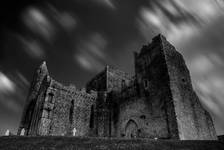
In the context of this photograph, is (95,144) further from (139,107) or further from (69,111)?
(69,111)

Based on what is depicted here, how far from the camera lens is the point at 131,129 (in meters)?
25.6

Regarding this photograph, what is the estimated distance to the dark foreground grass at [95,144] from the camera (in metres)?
12.3

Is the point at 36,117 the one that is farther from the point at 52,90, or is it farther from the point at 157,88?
the point at 157,88

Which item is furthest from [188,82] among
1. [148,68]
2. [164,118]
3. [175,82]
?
[164,118]

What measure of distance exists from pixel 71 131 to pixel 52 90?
607 cm

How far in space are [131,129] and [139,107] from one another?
2.97 meters

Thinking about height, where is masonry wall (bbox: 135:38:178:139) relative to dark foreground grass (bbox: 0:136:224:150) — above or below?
above

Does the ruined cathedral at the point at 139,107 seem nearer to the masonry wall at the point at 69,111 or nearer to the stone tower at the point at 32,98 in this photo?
the masonry wall at the point at 69,111

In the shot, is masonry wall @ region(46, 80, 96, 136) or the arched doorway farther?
masonry wall @ region(46, 80, 96, 136)

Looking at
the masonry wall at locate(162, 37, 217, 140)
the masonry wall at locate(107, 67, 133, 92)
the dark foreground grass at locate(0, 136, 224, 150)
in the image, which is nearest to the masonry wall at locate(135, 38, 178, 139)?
the masonry wall at locate(162, 37, 217, 140)

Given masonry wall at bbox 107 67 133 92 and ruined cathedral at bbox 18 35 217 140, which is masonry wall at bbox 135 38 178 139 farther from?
masonry wall at bbox 107 67 133 92

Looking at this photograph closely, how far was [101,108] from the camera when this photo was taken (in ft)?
97.6

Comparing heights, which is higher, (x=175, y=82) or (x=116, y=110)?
(x=175, y=82)

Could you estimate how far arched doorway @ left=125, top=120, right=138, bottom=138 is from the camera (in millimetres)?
24922
